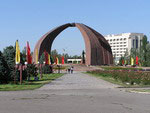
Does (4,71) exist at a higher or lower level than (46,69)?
lower

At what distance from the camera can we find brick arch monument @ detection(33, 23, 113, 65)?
214 feet

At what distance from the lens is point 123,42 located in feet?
565

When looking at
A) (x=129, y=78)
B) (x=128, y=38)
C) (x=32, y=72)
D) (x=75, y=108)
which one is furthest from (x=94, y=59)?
(x=128, y=38)

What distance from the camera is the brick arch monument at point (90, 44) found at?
214ft

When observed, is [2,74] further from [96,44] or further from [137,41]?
[137,41]

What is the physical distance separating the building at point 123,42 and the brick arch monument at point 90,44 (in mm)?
101177

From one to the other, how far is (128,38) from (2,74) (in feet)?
495

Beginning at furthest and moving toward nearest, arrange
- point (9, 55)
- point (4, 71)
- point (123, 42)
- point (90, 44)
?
1. point (123, 42)
2. point (90, 44)
3. point (9, 55)
4. point (4, 71)

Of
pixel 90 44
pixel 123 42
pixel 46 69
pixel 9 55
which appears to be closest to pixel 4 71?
pixel 9 55

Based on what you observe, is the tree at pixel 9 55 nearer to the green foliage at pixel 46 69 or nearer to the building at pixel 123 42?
the green foliage at pixel 46 69

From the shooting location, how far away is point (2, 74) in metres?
22.3

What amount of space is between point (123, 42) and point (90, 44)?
110580mm

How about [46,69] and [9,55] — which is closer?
[9,55]

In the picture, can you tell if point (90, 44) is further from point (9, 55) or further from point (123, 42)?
point (123, 42)
